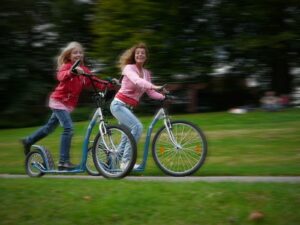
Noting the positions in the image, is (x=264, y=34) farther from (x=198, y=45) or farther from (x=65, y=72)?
(x=65, y=72)

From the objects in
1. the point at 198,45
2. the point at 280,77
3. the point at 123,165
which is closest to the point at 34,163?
the point at 123,165

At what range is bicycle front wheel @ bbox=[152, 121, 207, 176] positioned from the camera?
8.02 meters

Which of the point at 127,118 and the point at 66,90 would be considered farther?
the point at 66,90

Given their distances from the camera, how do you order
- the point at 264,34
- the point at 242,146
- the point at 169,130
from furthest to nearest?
the point at 264,34
the point at 242,146
the point at 169,130

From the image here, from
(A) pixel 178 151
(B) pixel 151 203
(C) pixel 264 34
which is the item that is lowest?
(B) pixel 151 203

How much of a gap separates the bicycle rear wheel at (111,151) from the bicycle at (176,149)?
326 mm

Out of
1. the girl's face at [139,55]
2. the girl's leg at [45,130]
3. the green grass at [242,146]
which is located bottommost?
the green grass at [242,146]

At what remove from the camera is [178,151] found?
8086mm

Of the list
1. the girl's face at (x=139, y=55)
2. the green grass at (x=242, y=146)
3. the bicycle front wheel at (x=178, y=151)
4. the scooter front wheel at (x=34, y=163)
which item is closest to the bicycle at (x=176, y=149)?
the bicycle front wheel at (x=178, y=151)

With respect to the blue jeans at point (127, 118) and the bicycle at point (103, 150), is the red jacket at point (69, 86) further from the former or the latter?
the blue jeans at point (127, 118)

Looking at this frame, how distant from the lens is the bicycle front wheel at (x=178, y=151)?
26.3 ft

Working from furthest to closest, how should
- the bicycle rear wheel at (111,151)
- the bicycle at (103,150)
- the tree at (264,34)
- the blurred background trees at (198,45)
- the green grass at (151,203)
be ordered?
the blurred background trees at (198,45) < the tree at (264,34) < the bicycle rear wheel at (111,151) < the bicycle at (103,150) < the green grass at (151,203)

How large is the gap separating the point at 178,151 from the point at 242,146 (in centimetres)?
335

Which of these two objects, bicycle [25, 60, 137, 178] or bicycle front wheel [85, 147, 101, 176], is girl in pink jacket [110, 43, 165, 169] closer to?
bicycle [25, 60, 137, 178]
